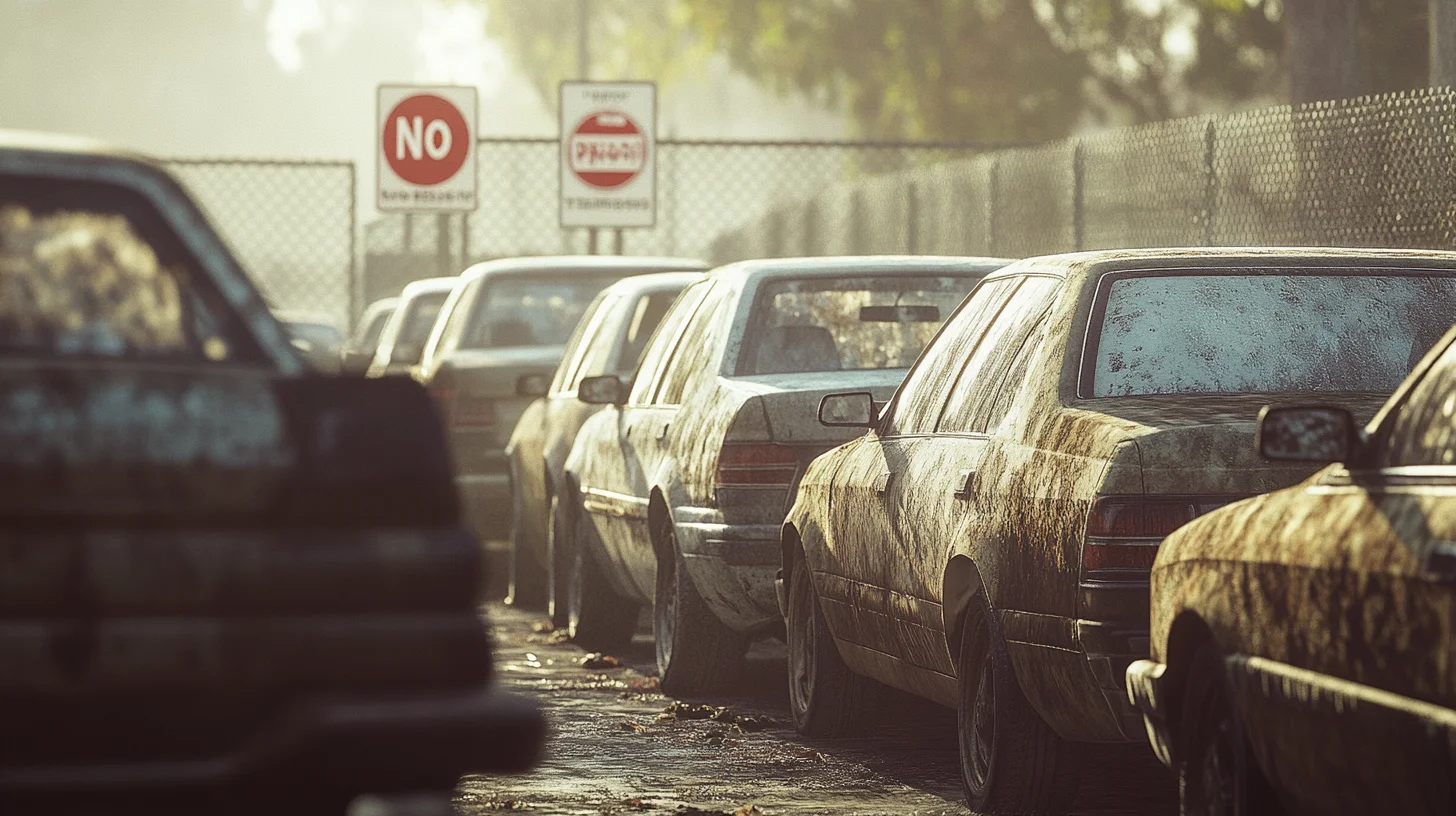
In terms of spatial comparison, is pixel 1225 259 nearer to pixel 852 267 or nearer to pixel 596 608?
pixel 852 267

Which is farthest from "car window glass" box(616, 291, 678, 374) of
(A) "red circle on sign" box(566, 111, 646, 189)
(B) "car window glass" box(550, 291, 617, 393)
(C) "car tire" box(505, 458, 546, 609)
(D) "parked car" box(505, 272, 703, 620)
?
(A) "red circle on sign" box(566, 111, 646, 189)

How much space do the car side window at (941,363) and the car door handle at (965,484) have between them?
0.65m

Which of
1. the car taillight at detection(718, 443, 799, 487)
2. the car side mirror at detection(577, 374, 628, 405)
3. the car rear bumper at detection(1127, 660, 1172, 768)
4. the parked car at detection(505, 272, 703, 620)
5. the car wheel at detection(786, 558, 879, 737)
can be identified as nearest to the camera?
the car rear bumper at detection(1127, 660, 1172, 768)

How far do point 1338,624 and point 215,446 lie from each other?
7.47ft

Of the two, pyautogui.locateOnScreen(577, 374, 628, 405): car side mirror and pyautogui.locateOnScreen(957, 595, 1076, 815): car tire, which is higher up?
pyautogui.locateOnScreen(577, 374, 628, 405): car side mirror

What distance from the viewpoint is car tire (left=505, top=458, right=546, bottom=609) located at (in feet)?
53.1

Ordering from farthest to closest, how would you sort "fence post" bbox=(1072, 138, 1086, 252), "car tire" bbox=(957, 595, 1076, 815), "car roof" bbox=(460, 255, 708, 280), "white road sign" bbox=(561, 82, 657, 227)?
"white road sign" bbox=(561, 82, 657, 227) → "fence post" bbox=(1072, 138, 1086, 252) → "car roof" bbox=(460, 255, 708, 280) → "car tire" bbox=(957, 595, 1076, 815)

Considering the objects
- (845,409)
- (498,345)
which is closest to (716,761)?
(845,409)

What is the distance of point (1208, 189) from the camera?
17234mm

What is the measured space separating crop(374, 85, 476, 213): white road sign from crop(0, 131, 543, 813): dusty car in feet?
62.0

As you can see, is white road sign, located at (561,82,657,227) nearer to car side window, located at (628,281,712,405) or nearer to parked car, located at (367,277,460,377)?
parked car, located at (367,277,460,377)

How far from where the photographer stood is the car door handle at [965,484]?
8.18 m

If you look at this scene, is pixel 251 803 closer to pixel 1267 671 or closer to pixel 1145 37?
pixel 1267 671

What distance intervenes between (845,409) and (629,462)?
297 centimetres
